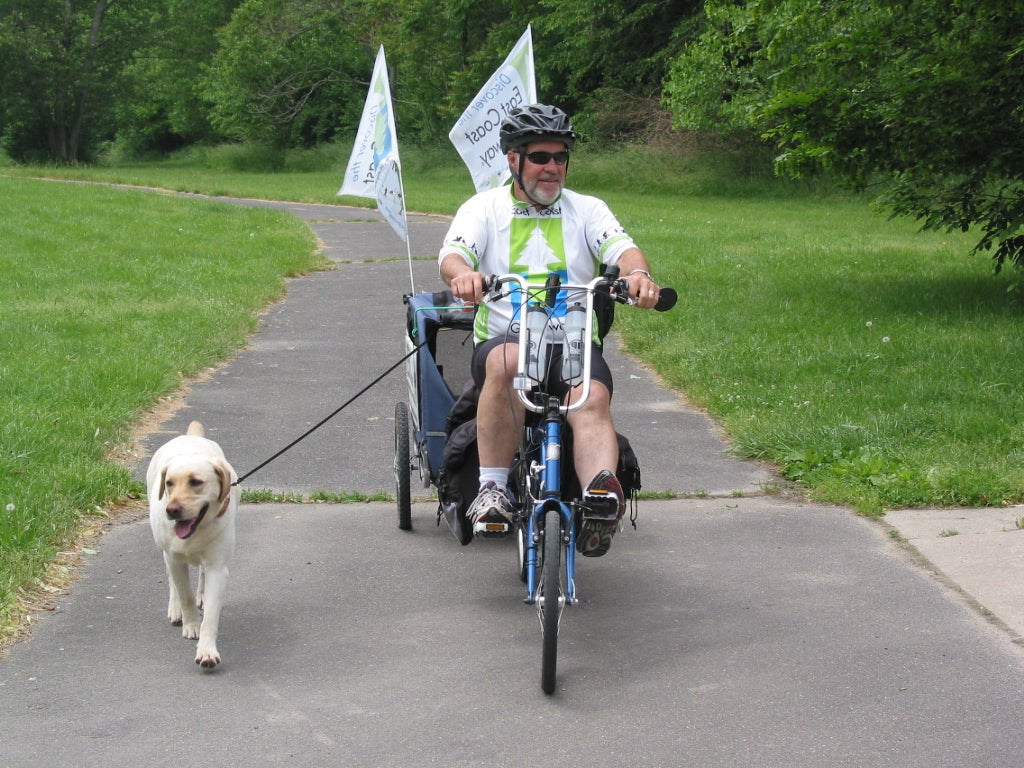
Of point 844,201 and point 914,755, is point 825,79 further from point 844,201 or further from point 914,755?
point 844,201

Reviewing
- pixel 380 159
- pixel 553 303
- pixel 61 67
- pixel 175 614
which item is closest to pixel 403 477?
pixel 175 614

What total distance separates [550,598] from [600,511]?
45 cm

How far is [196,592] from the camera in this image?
5.23 m

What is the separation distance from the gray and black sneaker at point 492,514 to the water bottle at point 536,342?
1.62 feet

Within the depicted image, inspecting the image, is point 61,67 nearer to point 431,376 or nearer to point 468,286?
point 431,376

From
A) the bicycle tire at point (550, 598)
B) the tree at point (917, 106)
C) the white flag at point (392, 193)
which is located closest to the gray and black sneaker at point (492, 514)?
the bicycle tire at point (550, 598)

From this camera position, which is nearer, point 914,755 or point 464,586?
point 914,755

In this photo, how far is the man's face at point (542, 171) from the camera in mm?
4977

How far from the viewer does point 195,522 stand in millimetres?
4395

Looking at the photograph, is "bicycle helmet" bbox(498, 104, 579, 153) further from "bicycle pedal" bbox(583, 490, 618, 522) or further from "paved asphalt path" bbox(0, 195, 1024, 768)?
"paved asphalt path" bbox(0, 195, 1024, 768)

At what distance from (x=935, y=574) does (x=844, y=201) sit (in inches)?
1028

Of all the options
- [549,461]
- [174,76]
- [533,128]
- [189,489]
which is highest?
[174,76]

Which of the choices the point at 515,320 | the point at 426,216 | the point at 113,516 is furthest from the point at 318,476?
the point at 426,216

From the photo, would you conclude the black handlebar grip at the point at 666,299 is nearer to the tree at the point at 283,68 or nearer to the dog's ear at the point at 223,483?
the dog's ear at the point at 223,483
